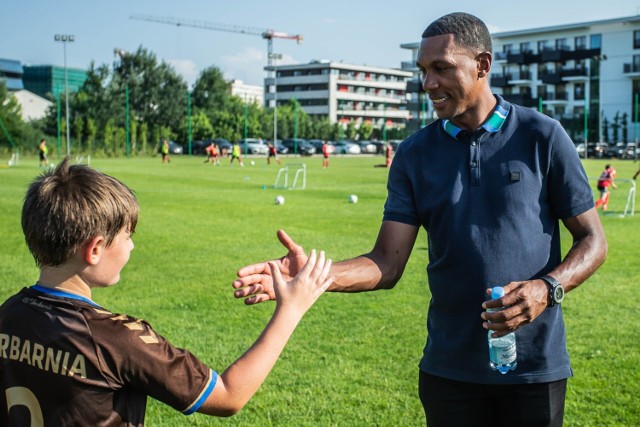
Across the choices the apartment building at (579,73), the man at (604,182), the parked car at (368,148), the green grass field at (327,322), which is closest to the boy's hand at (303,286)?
the green grass field at (327,322)

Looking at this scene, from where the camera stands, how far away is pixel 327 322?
909 centimetres

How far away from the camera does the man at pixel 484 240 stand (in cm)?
330

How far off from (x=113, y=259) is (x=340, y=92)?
514 feet

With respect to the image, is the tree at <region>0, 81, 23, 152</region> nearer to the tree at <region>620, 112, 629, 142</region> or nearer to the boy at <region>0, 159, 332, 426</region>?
the tree at <region>620, 112, 629, 142</region>

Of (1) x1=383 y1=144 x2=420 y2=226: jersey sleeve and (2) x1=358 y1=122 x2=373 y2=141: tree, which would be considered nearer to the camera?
(1) x1=383 y1=144 x2=420 y2=226: jersey sleeve

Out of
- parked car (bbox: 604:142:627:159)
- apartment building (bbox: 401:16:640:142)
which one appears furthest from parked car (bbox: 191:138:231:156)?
parked car (bbox: 604:142:627:159)

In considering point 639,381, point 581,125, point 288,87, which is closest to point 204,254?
point 639,381

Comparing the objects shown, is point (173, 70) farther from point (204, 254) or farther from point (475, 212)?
point (475, 212)

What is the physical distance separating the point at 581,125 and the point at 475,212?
280 ft

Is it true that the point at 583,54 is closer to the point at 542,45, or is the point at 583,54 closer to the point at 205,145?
the point at 542,45

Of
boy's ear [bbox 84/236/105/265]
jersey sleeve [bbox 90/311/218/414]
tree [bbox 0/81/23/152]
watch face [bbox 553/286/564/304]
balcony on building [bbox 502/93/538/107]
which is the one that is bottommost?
jersey sleeve [bbox 90/311/218/414]

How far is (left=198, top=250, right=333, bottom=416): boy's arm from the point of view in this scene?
2.69 m

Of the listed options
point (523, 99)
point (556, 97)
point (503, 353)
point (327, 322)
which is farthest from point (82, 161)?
point (556, 97)

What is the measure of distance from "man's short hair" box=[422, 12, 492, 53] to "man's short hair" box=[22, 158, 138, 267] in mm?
1629
